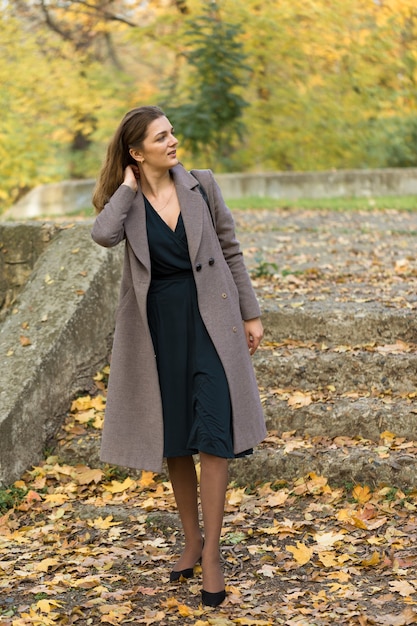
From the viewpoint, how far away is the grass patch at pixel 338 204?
13.4 meters

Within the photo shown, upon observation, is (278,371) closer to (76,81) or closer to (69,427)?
(69,427)

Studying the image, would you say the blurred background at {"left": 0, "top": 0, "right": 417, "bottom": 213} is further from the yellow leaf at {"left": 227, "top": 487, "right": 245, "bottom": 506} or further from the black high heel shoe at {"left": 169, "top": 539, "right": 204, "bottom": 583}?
the black high heel shoe at {"left": 169, "top": 539, "right": 204, "bottom": 583}

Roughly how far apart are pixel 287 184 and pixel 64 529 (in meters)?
12.6

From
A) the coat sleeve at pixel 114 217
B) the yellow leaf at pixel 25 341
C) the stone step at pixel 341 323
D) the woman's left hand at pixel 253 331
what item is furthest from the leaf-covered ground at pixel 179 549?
the coat sleeve at pixel 114 217

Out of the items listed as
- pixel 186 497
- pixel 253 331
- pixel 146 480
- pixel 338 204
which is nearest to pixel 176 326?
pixel 253 331

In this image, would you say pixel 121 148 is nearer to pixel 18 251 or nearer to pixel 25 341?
pixel 25 341

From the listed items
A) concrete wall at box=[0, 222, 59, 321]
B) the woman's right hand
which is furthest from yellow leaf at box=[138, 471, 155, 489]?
concrete wall at box=[0, 222, 59, 321]

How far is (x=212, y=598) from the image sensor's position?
12.9 feet

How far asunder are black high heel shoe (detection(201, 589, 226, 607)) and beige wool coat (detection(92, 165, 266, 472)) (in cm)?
55

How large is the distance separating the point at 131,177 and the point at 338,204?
34.0 ft

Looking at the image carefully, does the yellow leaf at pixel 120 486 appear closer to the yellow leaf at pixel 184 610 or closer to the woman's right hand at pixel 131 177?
the yellow leaf at pixel 184 610

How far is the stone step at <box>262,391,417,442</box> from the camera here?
523cm

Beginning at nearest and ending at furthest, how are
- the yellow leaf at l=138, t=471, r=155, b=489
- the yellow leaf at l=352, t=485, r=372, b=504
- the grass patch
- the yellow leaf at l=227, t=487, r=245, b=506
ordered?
the yellow leaf at l=352, t=485, r=372, b=504 → the yellow leaf at l=227, t=487, r=245, b=506 → the yellow leaf at l=138, t=471, r=155, b=489 → the grass patch

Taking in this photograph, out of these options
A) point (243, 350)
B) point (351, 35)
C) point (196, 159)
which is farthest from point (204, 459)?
point (351, 35)
